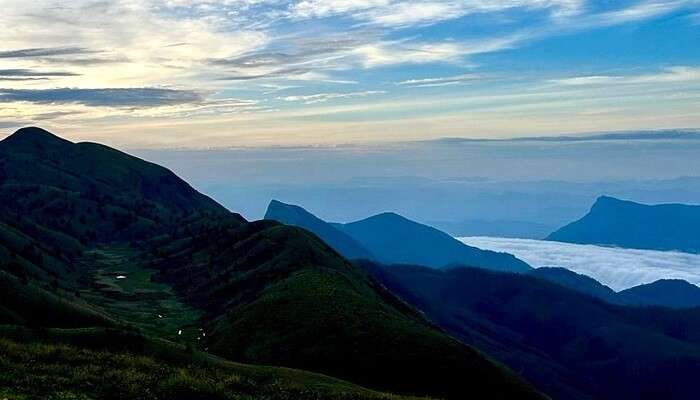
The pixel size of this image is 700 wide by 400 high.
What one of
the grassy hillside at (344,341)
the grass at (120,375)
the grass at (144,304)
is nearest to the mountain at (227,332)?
the grass at (120,375)

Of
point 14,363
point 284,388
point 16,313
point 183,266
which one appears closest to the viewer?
point 14,363

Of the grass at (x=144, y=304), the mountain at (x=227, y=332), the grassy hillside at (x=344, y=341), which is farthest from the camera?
the grass at (x=144, y=304)

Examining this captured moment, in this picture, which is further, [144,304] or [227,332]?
[144,304]

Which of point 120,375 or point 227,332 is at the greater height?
point 120,375

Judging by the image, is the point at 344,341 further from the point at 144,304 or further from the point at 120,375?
the point at 144,304

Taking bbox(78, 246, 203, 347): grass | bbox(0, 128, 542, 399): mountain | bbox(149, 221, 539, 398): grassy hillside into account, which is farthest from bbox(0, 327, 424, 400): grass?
bbox(78, 246, 203, 347): grass

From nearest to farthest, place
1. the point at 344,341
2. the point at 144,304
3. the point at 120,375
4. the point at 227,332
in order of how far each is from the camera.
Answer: the point at 120,375 < the point at 344,341 < the point at 227,332 < the point at 144,304

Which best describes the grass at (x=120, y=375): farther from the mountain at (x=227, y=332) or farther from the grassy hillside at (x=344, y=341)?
the grassy hillside at (x=344, y=341)

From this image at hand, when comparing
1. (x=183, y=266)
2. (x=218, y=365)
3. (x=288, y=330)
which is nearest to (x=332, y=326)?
(x=288, y=330)

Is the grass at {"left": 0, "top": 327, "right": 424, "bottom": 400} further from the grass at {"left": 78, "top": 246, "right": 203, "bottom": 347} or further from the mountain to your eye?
the grass at {"left": 78, "top": 246, "right": 203, "bottom": 347}

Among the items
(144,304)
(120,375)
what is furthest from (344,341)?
(144,304)

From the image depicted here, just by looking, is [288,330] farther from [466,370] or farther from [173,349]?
[173,349]
